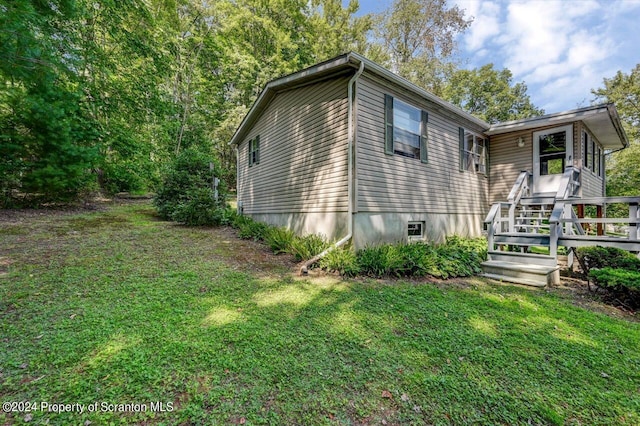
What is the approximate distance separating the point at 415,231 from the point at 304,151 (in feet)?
12.5

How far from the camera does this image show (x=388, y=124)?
265 inches

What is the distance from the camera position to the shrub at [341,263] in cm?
540

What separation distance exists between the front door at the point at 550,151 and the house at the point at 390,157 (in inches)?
1.5

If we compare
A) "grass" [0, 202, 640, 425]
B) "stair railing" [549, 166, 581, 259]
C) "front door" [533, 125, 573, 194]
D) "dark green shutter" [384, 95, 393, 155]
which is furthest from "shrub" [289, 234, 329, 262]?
"front door" [533, 125, 573, 194]

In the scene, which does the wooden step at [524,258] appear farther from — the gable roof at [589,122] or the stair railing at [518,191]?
the gable roof at [589,122]

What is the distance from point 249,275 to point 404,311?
2824mm

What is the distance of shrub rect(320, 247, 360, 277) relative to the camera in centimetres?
540

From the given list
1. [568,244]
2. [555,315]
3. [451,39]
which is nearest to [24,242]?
[555,315]

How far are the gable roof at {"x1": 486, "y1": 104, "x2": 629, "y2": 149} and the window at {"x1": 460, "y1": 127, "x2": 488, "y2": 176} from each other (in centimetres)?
56

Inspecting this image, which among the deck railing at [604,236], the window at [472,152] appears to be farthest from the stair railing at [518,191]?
the window at [472,152]

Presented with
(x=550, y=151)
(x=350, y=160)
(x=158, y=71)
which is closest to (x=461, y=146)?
(x=550, y=151)

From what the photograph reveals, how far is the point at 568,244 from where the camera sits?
18.4 feet

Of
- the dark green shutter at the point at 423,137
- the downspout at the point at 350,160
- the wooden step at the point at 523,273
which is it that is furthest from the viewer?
the dark green shutter at the point at 423,137

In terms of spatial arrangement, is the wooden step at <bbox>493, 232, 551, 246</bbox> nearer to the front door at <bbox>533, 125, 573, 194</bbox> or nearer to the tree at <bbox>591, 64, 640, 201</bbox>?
the front door at <bbox>533, 125, 573, 194</bbox>
